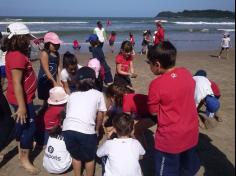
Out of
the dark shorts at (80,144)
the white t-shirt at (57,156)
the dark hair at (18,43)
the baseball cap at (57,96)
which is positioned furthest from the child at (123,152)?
the dark hair at (18,43)

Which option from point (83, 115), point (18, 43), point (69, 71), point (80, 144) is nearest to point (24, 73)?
point (18, 43)

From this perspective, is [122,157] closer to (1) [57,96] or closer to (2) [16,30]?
(1) [57,96]

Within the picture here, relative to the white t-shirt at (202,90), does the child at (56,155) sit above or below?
below

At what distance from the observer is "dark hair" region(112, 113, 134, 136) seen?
11.9 ft

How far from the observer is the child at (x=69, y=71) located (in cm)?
528

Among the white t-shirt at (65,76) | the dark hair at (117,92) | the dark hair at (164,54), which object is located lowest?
the white t-shirt at (65,76)

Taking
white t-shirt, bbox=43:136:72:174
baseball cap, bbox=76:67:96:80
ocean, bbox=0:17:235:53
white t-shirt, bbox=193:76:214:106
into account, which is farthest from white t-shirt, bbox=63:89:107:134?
ocean, bbox=0:17:235:53

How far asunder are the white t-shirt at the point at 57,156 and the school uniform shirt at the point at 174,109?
1.57 m

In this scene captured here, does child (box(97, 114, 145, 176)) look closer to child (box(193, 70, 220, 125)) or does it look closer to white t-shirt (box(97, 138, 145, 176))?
white t-shirt (box(97, 138, 145, 176))

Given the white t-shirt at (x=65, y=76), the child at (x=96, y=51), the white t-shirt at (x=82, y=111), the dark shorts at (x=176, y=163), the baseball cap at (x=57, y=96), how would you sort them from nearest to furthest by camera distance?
the dark shorts at (x=176, y=163) < the white t-shirt at (x=82, y=111) < the baseball cap at (x=57, y=96) < the white t-shirt at (x=65, y=76) < the child at (x=96, y=51)

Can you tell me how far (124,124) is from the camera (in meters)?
3.63

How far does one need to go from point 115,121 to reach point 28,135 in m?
1.29

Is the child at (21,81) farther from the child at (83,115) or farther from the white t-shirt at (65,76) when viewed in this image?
the white t-shirt at (65,76)

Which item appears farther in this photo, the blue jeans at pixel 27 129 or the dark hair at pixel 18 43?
the blue jeans at pixel 27 129
